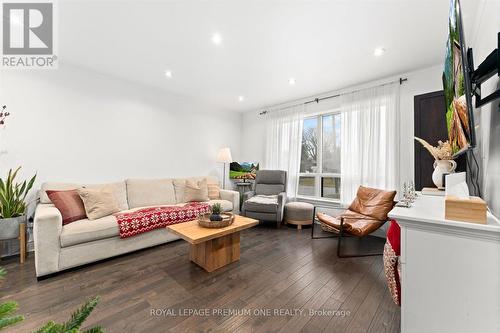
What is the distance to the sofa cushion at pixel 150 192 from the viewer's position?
3.21m

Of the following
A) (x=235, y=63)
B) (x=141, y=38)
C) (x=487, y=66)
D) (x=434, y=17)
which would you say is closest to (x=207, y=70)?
(x=235, y=63)

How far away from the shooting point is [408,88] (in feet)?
9.86

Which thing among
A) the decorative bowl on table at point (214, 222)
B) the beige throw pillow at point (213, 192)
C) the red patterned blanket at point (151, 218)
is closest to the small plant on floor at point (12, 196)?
the red patterned blanket at point (151, 218)

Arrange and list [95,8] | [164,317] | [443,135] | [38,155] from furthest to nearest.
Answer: [38,155], [443,135], [95,8], [164,317]

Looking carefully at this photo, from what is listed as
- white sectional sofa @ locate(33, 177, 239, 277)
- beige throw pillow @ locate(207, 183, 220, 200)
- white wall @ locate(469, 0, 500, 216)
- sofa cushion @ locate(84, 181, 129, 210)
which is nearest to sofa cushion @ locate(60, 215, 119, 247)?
white sectional sofa @ locate(33, 177, 239, 277)

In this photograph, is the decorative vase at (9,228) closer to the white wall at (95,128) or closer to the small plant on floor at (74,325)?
the white wall at (95,128)

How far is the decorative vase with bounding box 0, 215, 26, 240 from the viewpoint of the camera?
2.17m

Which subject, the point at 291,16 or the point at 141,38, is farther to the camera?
the point at 141,38

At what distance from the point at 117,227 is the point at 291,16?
9.60 ft

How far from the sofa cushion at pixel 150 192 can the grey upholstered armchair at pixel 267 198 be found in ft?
4.48

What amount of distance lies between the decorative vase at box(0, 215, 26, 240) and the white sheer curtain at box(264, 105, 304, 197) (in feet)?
12.8

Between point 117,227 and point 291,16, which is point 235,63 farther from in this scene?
point 117,227

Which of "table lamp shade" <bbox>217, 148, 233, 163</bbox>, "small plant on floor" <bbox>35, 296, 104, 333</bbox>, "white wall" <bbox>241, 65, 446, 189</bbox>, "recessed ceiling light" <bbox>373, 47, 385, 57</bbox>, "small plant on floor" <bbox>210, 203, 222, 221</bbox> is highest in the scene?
"recessed ceiling light" <bbox>373, 47, 385, 57</bbox>

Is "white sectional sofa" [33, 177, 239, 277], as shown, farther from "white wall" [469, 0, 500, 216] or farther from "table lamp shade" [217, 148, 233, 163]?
"white wall" [469, 0, 500, 216]
